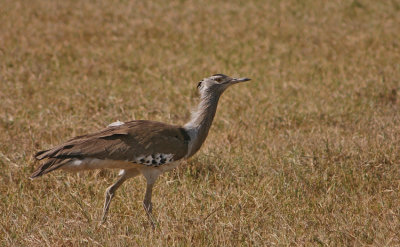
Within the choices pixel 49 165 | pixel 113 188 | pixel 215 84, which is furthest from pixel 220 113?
pixel 49 165

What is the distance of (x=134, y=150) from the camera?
390cm

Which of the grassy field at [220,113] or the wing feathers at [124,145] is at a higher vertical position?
the wing feathers at [124,145]

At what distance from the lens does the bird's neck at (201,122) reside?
13.6ft

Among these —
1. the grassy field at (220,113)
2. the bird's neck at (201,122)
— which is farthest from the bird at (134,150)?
the grassy field at (220,113)

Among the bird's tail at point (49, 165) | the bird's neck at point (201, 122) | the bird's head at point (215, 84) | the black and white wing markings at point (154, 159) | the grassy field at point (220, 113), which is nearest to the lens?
the bird's tail at point (49, 165)

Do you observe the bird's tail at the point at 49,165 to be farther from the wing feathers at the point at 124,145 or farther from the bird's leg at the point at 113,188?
the bird's leg at the point at 113,188

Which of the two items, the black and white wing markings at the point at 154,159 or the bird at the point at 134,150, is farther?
the black and white wing markings at the point at 154,159

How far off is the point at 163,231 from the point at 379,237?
1199 millimetres

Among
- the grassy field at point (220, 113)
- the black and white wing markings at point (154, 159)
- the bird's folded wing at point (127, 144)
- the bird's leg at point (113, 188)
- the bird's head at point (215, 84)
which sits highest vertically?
the bird's head at point (215, 84)

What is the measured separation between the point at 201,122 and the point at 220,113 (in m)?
2.04

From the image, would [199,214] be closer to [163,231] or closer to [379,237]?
[163,231]

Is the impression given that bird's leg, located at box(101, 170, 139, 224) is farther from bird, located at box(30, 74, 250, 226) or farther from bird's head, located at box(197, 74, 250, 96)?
bird's head, located at box(197, 74, 250, 96)

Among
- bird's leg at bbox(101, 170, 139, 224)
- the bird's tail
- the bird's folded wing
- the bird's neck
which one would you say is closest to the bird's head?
the bird's neck

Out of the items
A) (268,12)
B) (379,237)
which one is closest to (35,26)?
(268,12)
